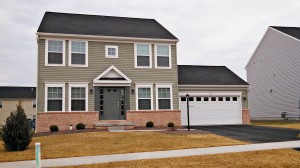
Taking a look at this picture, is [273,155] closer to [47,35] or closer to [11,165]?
[11,165]

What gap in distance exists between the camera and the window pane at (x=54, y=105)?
64.5 feet

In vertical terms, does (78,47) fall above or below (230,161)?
above

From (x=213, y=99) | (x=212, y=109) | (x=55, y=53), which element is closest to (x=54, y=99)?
(x=55, y=53)

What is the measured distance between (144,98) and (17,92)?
A: 37934 millimetres

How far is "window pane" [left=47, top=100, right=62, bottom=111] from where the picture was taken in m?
19.7

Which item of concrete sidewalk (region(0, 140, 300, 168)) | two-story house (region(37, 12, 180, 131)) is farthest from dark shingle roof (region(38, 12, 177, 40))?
concrete sidewalk (region(0, 140, 300, 168))

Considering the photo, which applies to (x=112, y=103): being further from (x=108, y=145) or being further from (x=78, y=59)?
(x=108, y=145)

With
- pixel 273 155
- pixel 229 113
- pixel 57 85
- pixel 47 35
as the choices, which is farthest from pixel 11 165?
pixel 229 113

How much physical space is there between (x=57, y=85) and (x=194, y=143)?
11260mm

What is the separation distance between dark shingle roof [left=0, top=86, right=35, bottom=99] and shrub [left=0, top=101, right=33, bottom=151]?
134 ft

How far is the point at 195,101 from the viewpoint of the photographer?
2427cm

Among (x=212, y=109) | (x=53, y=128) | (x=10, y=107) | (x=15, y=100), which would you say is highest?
(x=15, y=100)

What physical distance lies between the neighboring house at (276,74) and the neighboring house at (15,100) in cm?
3651

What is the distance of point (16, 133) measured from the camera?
39.9 ft
